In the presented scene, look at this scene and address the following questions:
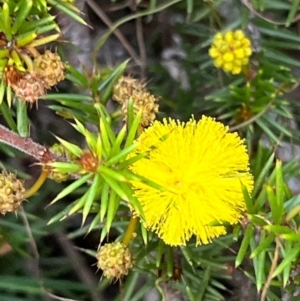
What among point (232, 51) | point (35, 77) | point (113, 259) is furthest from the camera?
point (232, 51)

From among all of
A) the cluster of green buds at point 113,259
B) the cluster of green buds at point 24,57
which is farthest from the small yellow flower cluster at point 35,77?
the cluster of green buds at point 113,259

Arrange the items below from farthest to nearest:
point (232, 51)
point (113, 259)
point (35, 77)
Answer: point (232, 51) → point (113, 259) → point (35, 77)

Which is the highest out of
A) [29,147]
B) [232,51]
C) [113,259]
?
[232,51]

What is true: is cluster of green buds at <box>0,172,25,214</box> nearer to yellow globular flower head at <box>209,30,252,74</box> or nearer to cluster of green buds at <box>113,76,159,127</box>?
cluster of green buds at <box>113,76,159,127</box>

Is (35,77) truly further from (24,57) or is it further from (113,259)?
(113,259)

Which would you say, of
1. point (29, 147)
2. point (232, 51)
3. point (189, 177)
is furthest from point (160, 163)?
point (232, 51)

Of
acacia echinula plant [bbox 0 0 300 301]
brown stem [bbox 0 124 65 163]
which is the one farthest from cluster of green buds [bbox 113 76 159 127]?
brown stem [bbox 0 124 65 163]

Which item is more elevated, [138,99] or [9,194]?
[138,99]

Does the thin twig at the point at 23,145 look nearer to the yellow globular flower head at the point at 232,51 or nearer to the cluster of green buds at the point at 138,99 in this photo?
the cluster of green buds at the point at 138,99

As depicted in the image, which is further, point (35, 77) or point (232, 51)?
point (232, 51)
